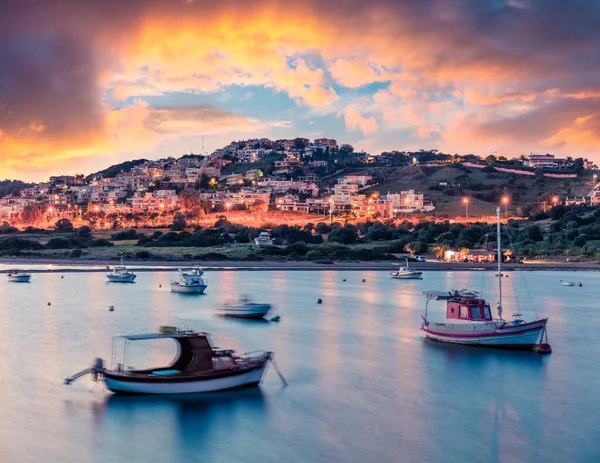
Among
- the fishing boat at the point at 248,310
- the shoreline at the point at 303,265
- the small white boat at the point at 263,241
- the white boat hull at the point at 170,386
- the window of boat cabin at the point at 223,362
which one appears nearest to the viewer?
the white boat hull at the point at 170,386

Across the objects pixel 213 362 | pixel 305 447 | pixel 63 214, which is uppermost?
pixel 63 214

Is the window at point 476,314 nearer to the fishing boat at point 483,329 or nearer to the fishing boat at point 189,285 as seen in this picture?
the fishing boat at point 483,329

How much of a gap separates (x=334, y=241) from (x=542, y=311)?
51960mm

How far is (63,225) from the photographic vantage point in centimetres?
13038

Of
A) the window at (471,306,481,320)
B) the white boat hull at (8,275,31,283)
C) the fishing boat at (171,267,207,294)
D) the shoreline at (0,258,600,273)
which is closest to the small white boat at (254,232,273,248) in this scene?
the shoreline at (0,258,600,273)

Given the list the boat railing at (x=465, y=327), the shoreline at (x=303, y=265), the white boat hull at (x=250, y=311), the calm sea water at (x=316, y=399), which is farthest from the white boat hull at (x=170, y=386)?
the shoreline at (x=303, y=265)

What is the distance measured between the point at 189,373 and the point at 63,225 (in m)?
117

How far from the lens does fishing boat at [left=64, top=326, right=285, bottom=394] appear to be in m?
19.9

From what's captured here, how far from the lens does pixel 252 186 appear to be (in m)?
167

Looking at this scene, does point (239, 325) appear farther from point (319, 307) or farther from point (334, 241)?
point (334, 241)

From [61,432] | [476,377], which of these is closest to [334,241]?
[476,377]

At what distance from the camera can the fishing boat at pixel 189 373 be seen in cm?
1988

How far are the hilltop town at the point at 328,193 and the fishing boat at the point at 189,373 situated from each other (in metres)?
100

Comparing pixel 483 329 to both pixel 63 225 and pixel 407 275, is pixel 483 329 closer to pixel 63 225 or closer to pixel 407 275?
pixel 407 275
